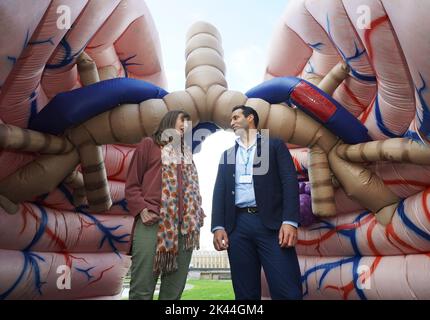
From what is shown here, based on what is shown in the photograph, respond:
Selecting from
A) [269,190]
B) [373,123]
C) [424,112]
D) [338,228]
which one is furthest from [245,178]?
[338,228]

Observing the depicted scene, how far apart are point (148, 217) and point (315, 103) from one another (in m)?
1.64

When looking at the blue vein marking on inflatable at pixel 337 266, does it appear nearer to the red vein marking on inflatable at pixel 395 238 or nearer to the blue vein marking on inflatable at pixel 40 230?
the red vein marking on inflatable at pixel 395 238

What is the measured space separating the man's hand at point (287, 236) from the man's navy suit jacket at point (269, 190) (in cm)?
3

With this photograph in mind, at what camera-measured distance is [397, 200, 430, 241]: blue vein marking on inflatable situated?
2453 mm

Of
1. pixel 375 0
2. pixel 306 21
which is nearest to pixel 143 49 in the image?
pixel 306 21

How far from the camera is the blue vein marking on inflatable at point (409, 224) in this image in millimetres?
2453

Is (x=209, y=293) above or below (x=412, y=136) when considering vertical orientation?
below

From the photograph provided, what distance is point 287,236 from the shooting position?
5.15 ft

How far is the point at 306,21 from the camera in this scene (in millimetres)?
3090

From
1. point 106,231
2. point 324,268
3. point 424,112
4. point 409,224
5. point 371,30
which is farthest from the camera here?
point 106,231

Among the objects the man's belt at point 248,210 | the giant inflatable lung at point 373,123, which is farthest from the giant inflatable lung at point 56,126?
the giant inflatable lung at point 373,123

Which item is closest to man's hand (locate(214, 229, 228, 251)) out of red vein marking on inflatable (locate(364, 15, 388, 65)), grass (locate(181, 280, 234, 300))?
red vein marking on inflatable (locate(364, 15, 388, 65))

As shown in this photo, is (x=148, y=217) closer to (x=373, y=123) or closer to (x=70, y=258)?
(x=373, y=123)
